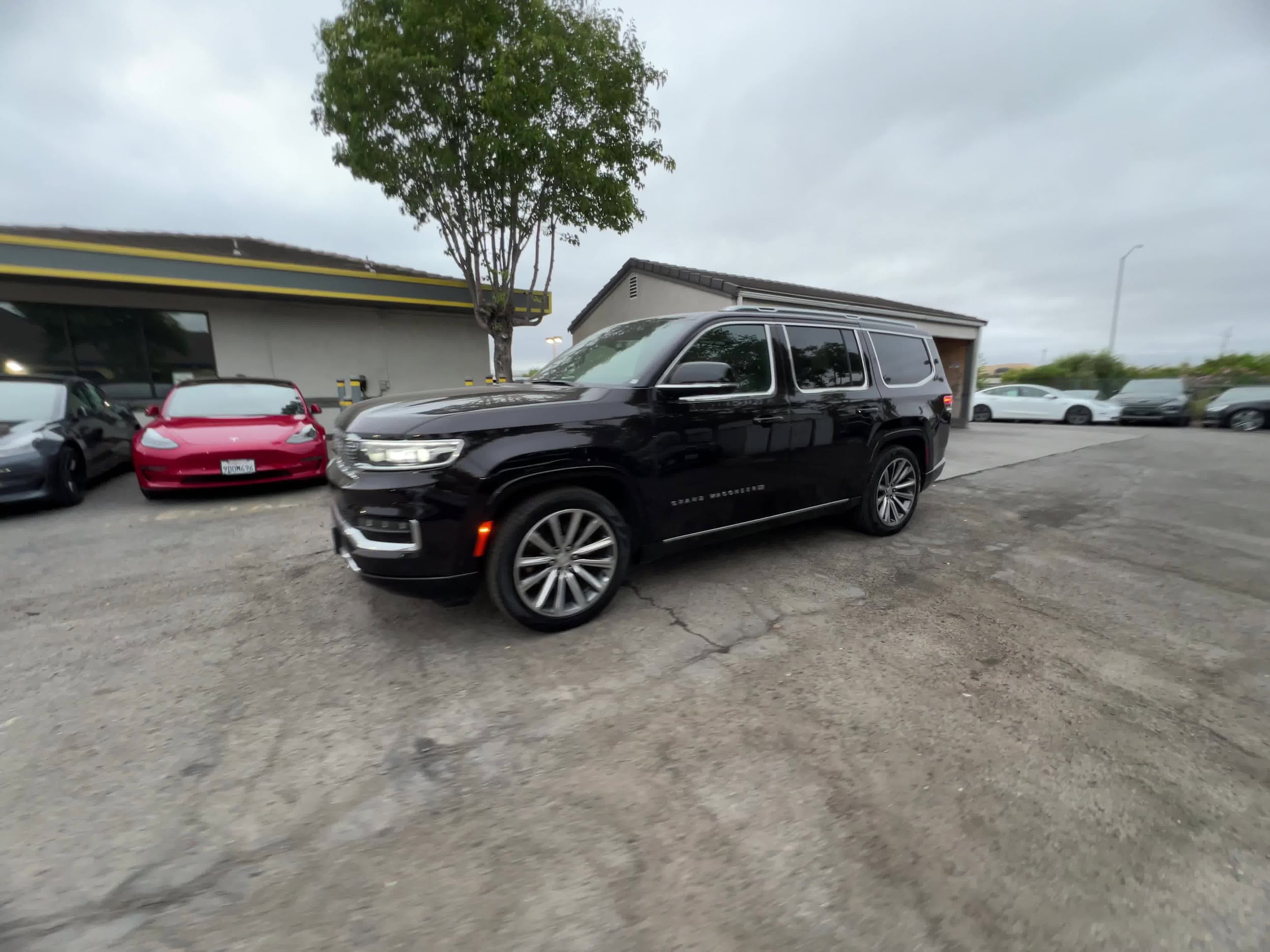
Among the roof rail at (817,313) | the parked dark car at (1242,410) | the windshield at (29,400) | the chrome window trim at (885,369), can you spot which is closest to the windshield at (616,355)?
the roof rail at (817,313)

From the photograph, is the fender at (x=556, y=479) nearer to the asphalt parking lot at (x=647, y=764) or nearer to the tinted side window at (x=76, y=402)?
the asphalt parking lot at (x=647, y=764)

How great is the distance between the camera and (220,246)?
13.4 meters

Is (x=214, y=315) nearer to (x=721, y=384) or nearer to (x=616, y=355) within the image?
(x=616, y=355)

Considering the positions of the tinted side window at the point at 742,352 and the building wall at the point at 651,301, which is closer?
the tinted side window at the point at 742,352

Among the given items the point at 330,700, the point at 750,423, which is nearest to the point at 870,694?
the point at 750,423

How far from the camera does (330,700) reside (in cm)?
241

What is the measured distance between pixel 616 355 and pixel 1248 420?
2086cm

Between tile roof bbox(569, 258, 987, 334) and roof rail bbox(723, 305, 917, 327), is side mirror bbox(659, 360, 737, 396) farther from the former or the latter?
tile roof bbox(569, 258, 987, 334)

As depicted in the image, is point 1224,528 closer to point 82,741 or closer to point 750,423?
point 750,423

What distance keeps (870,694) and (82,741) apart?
3.24m

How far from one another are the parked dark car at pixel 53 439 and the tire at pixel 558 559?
17.9ft

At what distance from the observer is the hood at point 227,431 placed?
18.3 ft

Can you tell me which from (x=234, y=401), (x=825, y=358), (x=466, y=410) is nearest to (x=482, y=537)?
(x=466, y=410)

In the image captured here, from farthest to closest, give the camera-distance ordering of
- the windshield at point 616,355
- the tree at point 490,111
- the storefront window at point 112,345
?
the storefront window at point 112,345, the tree at point 490,111, the windshield at point 616,355
